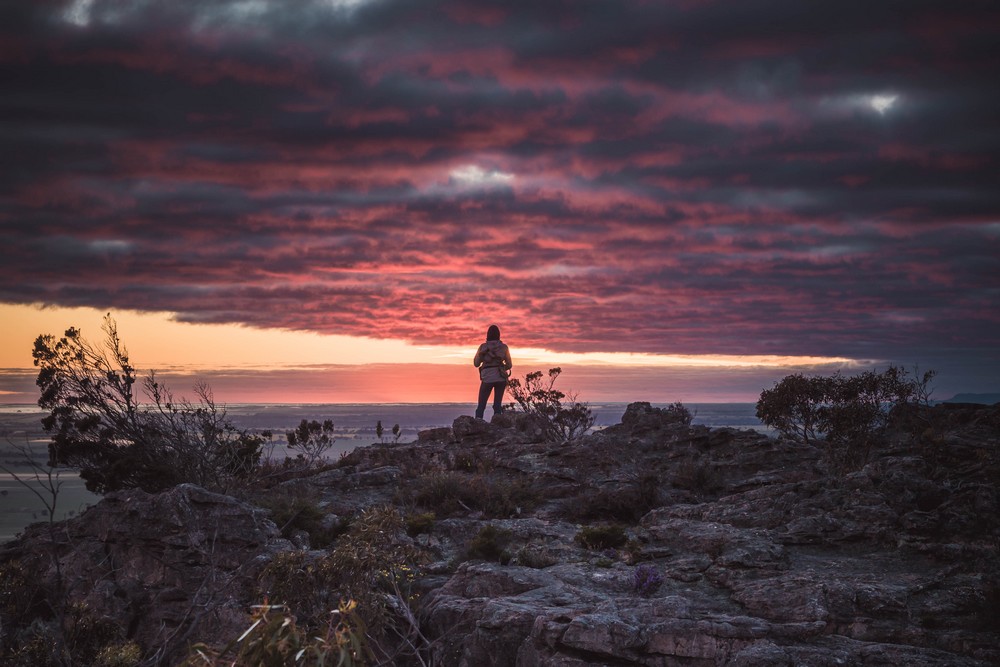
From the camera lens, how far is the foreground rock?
9469mm

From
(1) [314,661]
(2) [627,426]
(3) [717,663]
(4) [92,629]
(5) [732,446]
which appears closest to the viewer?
(1) [314,661]

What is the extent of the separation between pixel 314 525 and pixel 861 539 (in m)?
11.4

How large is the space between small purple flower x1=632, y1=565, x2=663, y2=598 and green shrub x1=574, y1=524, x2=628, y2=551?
2393mm

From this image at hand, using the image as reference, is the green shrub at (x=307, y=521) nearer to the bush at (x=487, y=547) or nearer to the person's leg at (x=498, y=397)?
the bush at (x=487, y=547)

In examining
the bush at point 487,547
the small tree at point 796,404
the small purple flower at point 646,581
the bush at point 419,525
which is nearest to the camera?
the small purple flower at point 646,581

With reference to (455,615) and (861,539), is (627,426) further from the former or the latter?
(455,615)

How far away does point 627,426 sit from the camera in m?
27.4

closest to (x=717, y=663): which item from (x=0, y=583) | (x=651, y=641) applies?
(x=651, y=641)

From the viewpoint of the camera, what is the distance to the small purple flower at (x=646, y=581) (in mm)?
11914

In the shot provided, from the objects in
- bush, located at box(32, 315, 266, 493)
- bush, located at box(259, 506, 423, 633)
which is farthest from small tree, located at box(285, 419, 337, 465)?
bush, located at box(259, 506, 423, 633)

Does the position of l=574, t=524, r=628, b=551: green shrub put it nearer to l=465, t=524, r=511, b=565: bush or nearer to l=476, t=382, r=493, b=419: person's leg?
l=465, t=524, r=511, b=565: bush

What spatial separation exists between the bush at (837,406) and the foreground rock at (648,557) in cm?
131

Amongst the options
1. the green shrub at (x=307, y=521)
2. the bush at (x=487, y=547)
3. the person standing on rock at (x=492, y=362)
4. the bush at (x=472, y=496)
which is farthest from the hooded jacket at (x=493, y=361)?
the bush at (x=487, y=547)

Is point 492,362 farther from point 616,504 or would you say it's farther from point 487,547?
point 487,547
